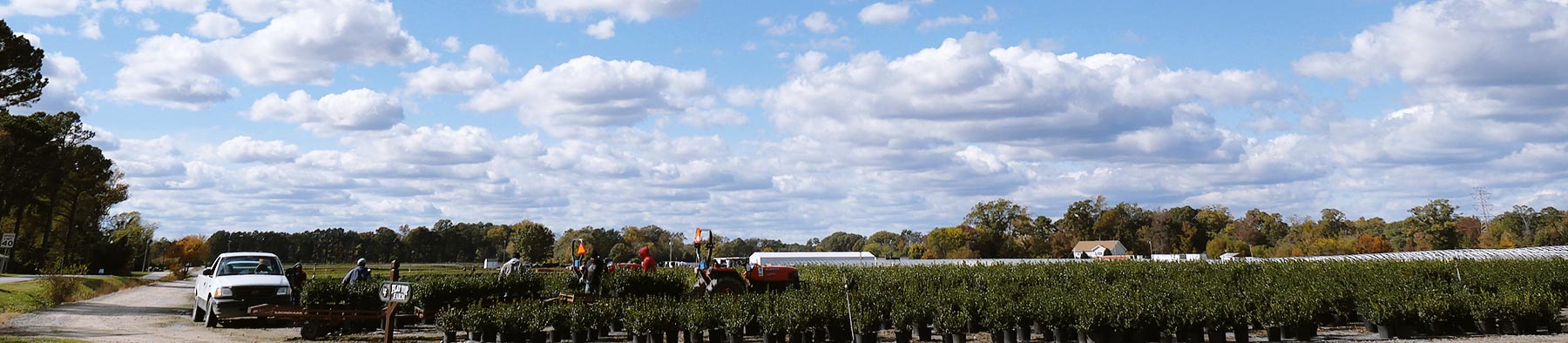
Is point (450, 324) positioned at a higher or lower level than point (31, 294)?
lower

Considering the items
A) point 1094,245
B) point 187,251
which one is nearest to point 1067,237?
point 1094,245

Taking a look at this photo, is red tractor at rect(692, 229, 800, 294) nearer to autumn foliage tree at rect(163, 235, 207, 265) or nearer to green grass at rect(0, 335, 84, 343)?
green grass at rect(0, 335, 84, 343)

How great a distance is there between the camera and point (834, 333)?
1605 cm

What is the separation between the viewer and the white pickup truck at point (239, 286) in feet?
64.5

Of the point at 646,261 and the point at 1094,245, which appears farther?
the point at 1094,245

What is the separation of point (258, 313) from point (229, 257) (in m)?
4.02

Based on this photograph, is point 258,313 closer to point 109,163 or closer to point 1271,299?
point 1271,299

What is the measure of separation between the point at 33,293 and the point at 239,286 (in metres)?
17.5

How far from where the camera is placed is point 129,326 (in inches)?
810

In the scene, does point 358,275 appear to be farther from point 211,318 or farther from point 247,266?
point 211,318

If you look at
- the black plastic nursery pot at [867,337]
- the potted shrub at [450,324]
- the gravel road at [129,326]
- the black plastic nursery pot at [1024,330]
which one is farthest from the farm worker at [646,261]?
the black plastic nursery pot at [1024,330]

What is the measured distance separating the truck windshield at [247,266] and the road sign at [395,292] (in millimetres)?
9506

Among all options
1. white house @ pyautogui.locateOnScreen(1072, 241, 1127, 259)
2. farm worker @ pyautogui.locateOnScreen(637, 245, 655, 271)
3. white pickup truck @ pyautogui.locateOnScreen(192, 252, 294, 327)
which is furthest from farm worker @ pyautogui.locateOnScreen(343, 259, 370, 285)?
white house @ pyautogui.locateOnScreen(1072, 241, 1127, 259)

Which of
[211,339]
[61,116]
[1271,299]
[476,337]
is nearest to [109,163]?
[61,116]
